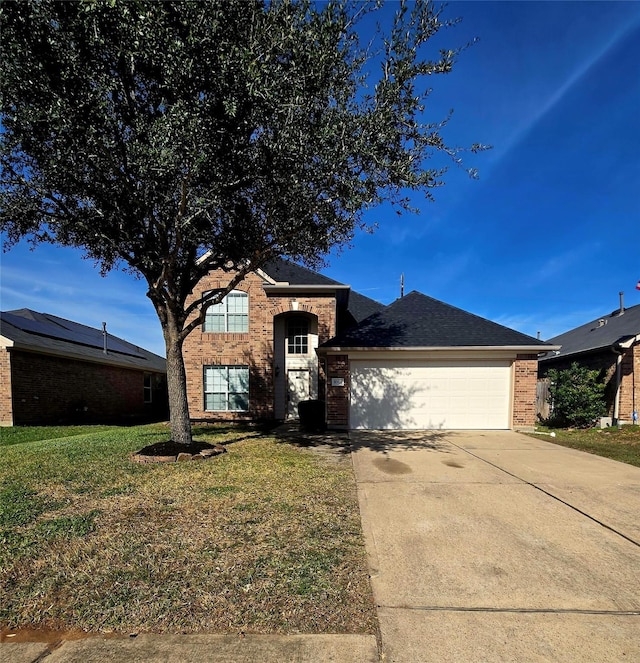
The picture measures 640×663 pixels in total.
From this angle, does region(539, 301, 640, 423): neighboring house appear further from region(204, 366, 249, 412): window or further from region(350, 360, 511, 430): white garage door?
region(204, 366, 249, 412): window

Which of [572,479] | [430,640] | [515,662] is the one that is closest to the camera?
[515,662]

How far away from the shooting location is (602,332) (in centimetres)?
1609

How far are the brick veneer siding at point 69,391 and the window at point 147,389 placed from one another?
103cm

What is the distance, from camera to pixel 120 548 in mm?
3564

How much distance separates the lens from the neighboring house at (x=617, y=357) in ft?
42.6

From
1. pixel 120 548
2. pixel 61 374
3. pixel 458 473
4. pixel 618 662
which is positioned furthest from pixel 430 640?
pixel 61 374

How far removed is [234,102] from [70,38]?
2367mm

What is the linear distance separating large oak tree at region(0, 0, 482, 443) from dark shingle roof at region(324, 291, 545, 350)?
5.18m

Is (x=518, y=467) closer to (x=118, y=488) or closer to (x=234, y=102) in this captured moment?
(x=118, y=488)

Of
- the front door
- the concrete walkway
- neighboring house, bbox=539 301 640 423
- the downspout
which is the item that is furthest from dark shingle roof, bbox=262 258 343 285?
the concrete walkway

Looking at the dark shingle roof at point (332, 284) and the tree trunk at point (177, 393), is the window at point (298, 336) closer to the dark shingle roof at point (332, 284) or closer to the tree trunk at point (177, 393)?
the dark shingle roof at point (332, 284)

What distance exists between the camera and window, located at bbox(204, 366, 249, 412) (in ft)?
48.1

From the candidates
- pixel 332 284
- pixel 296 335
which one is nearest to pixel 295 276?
pixel 332 284

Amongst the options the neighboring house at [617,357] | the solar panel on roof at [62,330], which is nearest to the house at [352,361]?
the neighboring house at [617,357]
